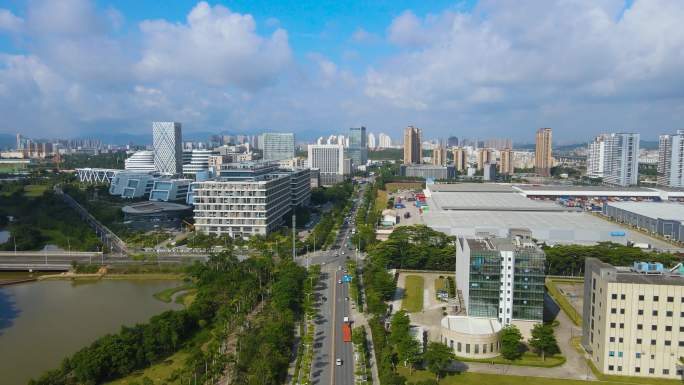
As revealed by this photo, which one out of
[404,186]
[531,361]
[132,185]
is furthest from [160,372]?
[404,186]

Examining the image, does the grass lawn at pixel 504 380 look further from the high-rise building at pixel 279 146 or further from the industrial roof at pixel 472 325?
the high-rise building at pixel 279 146

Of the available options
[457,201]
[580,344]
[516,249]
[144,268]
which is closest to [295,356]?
[516,249]

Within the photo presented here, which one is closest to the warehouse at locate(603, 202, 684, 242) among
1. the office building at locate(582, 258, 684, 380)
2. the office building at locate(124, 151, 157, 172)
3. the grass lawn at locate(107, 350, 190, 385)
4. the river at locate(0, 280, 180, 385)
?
the office building at locate(582, 258, 684, 380)

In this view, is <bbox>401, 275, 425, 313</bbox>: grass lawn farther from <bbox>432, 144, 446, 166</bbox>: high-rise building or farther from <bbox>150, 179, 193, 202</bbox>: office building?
<bbox>432, 144, 446, 166</bbox>: high-rise building

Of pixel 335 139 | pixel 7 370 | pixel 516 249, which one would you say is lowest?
pixel 7 370

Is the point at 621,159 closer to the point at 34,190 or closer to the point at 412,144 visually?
the point at 412,144

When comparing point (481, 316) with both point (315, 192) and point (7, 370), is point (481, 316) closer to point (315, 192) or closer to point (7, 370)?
point (7, 370)

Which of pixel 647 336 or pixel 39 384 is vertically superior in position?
pixel 647 336
